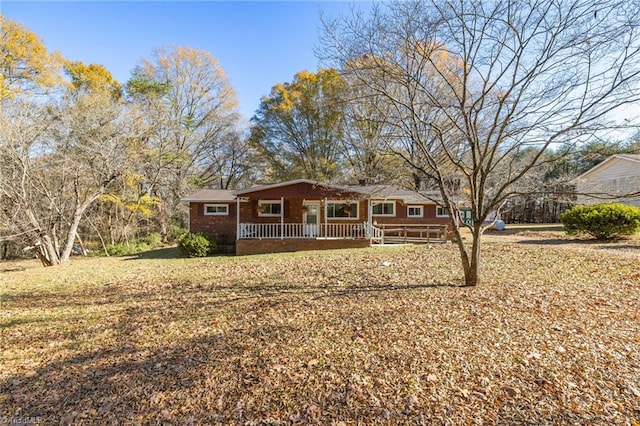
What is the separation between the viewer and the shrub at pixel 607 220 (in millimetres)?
11930

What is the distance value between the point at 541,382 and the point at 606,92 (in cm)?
468

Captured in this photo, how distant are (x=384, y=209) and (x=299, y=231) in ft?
19.4

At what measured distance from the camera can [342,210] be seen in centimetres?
1736

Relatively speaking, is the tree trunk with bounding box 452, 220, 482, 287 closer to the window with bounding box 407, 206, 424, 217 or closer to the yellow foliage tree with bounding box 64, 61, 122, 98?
the window with bounding box 407, 206, 424, 217

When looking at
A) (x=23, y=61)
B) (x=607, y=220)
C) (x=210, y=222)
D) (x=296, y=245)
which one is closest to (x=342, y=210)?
(x=296, y=245)

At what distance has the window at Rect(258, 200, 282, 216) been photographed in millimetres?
17234

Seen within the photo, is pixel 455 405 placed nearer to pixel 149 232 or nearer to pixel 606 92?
pixel 606 92

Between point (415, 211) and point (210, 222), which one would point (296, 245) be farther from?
point (415, 211)

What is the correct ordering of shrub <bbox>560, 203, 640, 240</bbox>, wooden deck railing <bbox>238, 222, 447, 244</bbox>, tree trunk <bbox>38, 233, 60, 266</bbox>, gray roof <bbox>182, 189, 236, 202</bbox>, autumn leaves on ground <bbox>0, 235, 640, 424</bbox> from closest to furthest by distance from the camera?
1. autumn leaves on ground <bbox>0, 235, 640, 424</bbox>
2. shrub <bbox>560, 203, 640, 240</bbox>
3. tree trunk <bbox>38, 233, 60, 266</bbox>
4. wooden deck railing <bbox>238, 222, 447, 244</bbox>
5. gray roof <bbox>182, 189, 236, 202</bbox>

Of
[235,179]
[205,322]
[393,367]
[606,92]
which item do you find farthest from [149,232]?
[606,92]

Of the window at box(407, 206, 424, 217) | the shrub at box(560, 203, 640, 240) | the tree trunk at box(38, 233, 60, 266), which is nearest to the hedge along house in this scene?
the window at box(407, 206, 424, 217)

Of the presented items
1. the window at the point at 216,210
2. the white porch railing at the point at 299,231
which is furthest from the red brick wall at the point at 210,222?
the white porch railing at the point at 299,231

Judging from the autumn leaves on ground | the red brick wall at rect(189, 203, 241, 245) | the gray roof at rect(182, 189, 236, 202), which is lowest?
the autumn leaves on ground

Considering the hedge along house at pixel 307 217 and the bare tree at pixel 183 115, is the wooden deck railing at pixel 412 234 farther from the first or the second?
the bare tree at pixel 183 115
